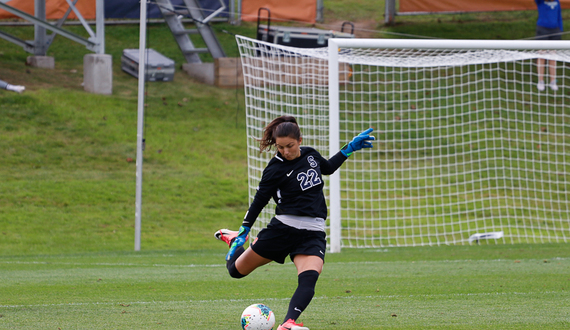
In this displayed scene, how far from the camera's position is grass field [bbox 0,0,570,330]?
564cm

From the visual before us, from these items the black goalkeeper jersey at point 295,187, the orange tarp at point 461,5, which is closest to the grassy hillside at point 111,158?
the orange tarp at point 461,5

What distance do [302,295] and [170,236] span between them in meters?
8.78

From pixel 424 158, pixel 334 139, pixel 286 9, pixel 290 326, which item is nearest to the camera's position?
pixel 290 326

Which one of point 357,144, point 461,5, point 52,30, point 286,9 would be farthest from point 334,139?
point 461,5

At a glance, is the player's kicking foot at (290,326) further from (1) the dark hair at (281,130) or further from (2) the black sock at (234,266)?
(1) the dark hair at (281,130)

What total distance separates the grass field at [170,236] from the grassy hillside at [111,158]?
4 cm

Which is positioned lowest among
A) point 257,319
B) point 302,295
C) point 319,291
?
point 319,291

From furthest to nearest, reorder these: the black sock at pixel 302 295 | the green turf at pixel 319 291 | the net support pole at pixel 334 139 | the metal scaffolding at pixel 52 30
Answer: the metal scaffolding at pixel 52 30 < the net support pole at pixel 334 139 < the green turf at pixel 319 291 < the black sock at pixel 302 295

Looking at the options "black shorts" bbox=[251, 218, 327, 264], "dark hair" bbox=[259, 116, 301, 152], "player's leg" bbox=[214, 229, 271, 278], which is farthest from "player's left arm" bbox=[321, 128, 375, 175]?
"player's leg" bbox=[214, 229, 271, 278]

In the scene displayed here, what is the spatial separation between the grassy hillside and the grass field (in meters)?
0.04

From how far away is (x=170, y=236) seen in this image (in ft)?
43.0

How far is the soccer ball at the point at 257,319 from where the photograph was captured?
477 cm

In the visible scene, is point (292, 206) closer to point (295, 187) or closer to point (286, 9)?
point (295, 187)

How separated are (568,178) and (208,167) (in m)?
9.01
